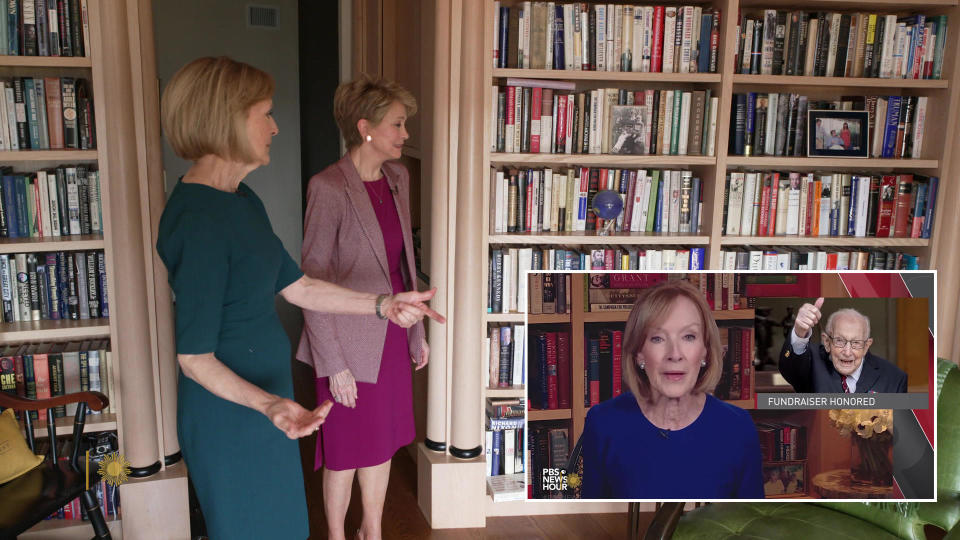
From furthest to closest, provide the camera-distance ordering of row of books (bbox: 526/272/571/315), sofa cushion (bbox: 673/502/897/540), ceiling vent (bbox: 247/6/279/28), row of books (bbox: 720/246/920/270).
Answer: ceiling vent (bbox: 247/6/279/28), row of books (bbox: 720/246/920/270), sofa cushion (bbox: 673/502/897/540), row of books (bbox: 526/272/571/315)

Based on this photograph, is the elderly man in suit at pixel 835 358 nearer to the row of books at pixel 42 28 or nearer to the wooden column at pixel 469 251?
the wooden column at pixel 469 251

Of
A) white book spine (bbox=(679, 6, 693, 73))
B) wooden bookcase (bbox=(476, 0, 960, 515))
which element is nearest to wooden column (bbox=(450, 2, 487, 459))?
wooden bookcase (bbox=(476, 0, 960, 515))

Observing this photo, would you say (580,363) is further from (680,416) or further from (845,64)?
(845,64)

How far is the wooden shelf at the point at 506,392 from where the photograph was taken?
10.9 feet

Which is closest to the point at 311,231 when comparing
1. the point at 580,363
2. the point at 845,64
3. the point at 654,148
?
the point at 580,363

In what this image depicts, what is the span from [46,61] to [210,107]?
4.64 ft

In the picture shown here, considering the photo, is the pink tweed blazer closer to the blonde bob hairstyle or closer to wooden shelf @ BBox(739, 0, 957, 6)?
the blonde bob hairstyle

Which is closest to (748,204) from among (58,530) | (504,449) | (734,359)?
(504,449)

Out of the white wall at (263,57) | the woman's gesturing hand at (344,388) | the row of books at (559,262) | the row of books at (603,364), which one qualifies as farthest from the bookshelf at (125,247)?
the white wall at (263,57)

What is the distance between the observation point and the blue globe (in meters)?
3.25

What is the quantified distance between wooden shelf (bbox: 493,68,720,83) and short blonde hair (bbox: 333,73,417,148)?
20.4 inches

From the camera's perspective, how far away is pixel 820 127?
133 inches

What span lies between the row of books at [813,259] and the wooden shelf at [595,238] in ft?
0.66

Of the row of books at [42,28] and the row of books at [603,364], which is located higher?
the row of books at [42,28]
